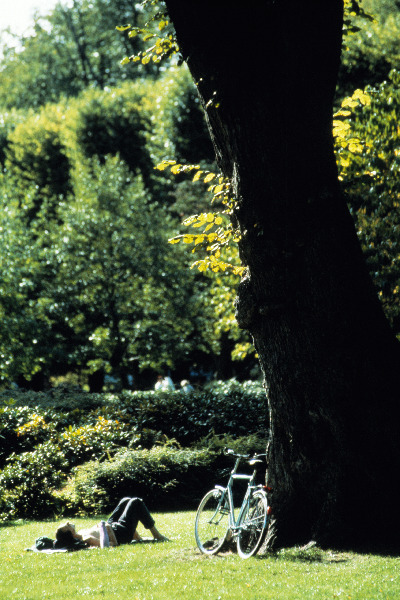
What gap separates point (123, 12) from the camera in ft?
169

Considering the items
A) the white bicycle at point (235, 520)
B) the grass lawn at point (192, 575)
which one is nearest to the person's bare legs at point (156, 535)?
the grass lawn at point (192, 575)

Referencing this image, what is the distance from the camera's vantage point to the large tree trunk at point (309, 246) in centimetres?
704

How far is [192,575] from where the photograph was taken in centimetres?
686

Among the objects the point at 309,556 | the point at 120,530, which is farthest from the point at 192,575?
the point at 120,530

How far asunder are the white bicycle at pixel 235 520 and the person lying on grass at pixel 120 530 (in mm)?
1197

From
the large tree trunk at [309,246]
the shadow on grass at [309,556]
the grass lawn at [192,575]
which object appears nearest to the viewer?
the grass lawn at [192,575]

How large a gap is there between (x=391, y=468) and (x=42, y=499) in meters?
7.31

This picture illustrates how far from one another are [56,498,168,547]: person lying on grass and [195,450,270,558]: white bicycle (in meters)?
1.20

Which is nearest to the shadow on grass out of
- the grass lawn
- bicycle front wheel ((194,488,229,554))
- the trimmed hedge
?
the grass lawn

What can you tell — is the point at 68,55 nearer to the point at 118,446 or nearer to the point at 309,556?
the point at 118,446

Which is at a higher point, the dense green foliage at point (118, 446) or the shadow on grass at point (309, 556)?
the dense green foliage at point (118, 446)

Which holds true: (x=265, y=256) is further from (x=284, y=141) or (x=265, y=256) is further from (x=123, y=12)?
(x=123, y=12)

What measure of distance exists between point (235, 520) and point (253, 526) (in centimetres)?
36

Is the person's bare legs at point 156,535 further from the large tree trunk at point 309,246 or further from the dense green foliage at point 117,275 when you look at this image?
the dense green foliage at point 117,275
